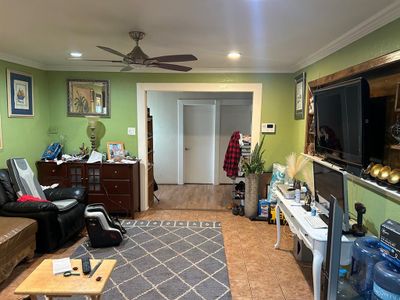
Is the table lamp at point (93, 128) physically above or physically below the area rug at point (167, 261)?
above

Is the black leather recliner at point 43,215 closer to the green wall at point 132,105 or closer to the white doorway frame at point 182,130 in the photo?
the green wall at point 132,105

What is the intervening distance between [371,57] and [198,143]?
4526 mm

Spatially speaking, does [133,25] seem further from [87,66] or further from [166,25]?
[87,66]

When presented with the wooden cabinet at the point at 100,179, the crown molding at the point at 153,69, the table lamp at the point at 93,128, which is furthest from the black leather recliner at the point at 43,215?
the crown molding at the point at 153,69

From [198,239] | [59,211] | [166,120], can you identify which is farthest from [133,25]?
[166,120]

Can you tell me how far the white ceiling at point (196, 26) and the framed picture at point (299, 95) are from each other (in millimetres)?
311

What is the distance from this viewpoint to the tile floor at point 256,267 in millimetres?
2436

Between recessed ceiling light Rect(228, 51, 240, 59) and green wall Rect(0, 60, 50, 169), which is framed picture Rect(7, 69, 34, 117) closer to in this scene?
green wall Rect(0, 60, 50, 169)

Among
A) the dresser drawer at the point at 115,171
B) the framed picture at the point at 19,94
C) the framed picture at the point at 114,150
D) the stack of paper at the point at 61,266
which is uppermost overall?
the framed picture at the point at 19,94

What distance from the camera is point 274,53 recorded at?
328 cm

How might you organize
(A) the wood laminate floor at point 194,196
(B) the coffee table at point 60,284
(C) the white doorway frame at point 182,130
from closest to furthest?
(B) the coffee table at point 60,284, (A) the wood laminate floor at point 194,196, (C) the white doorway frame at point 182,130

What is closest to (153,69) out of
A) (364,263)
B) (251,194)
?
(251,194)

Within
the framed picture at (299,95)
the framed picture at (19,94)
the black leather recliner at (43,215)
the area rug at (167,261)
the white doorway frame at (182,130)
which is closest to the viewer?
the area rug at (167,261)

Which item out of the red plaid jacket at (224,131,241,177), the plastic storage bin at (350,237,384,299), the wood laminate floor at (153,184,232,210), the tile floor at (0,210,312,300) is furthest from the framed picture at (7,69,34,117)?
the plastic storage bin at (350,237,384,299)
